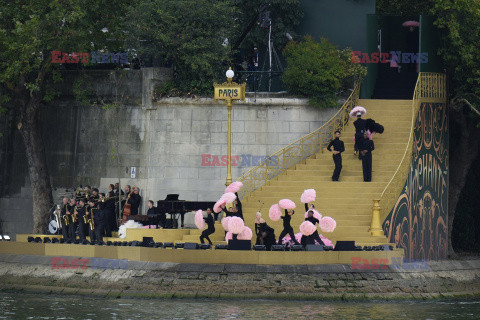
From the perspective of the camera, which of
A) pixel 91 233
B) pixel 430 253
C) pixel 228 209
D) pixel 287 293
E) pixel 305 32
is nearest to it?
pixel 287 293

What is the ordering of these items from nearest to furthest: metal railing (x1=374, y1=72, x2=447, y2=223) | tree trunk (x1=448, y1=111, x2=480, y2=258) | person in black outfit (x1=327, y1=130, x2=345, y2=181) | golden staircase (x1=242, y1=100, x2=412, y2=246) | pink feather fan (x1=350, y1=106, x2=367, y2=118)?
1. golden staircase (x1=242, y1=100, x2=412, y2=246)
2. metal railing (x1=374, y1=72, x2=447, y2=223)
3. person in black outfit (x1=327, y1=130, x2=345, y2=181)
4. pink feather fan (x1=350, y1=106, x2=367, y2=118)
5. tree trunk (x1=448, y1=111, x2=480, y2=258)

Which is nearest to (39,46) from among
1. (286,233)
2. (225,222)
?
(225,222)

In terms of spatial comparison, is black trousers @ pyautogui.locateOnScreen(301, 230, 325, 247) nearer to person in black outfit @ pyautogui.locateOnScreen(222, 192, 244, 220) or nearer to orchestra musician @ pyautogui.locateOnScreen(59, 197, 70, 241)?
person in black outfit @ pyautogui.locateOnScreen(222, 192, 244, 220)

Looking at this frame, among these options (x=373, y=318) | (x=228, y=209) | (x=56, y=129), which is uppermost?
(x=56, y=129)

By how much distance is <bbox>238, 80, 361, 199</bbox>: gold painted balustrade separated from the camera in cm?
4253

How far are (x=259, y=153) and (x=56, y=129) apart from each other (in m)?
8.37

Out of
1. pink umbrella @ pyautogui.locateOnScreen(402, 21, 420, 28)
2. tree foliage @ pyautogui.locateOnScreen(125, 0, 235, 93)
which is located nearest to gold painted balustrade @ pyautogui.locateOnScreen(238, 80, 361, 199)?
tree foliage @ pyautogui.locateOnScreen(125, 0, 235, 93)

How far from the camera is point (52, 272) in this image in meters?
39.6

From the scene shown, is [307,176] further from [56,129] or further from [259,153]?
[56,129]

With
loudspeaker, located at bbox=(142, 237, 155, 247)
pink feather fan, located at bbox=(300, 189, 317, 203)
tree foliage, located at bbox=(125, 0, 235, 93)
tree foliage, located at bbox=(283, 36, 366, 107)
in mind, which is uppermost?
tree foliage, located at bbox=(125, 0, 235, 93)

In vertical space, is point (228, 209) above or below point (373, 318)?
above

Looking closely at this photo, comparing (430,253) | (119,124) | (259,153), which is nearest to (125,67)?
(119,124)

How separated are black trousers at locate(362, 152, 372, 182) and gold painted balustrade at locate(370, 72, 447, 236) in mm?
998

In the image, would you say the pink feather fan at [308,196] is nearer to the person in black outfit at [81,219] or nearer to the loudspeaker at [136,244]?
the loudspeaker at [136,244]
